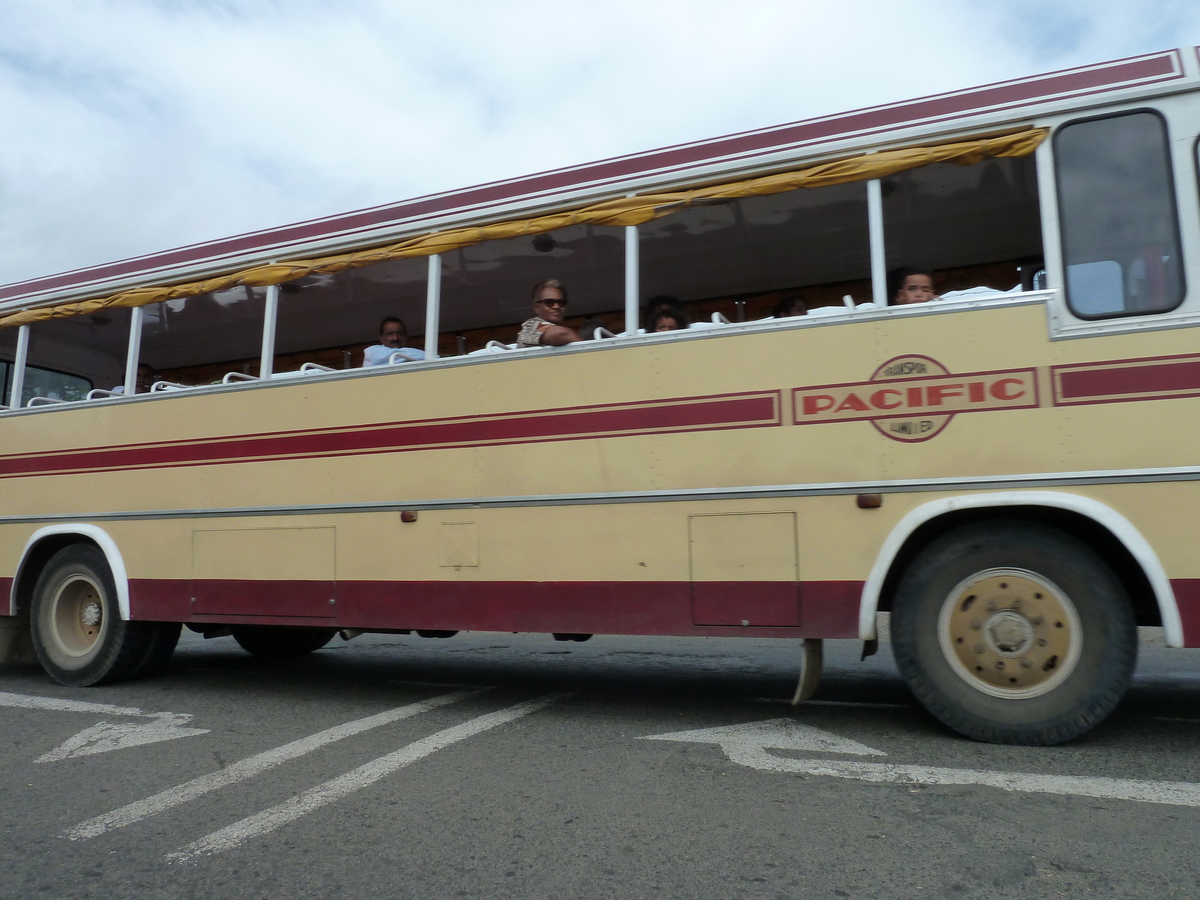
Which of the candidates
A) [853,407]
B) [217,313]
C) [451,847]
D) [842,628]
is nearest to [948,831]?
[842,628]

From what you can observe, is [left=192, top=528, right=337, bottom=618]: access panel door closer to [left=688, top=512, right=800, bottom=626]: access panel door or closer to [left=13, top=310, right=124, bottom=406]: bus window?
[left=13, top=310, right=124, bottom=406]: bus window

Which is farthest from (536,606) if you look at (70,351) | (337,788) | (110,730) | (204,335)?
(70,351)

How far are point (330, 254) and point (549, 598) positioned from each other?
2845 mm

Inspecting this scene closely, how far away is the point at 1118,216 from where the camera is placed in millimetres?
4199

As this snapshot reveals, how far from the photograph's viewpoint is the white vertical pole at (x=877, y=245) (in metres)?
4.57

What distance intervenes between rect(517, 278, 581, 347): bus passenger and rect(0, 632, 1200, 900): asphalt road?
2200 millimetres

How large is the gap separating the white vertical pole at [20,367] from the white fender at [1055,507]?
6910 mm

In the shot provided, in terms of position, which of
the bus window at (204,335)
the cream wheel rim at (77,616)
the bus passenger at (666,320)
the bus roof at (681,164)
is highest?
the bus roof at (681,164)

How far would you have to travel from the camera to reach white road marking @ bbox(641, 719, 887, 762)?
14.0ft

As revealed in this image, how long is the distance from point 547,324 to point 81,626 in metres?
4.53

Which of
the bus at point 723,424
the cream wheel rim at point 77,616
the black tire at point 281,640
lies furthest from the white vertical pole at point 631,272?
the cream wheel rim at point 77,616

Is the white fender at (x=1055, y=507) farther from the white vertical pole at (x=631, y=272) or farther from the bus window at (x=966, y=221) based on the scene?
the white vertical pole at (x=631, y=272)

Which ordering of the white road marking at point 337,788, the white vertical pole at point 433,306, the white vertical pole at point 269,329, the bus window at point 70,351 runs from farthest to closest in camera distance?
1. the bus window at point 70,351
2. the white vertical pole at point 269,329
3. the white vertical pole at point 433,306
4. the white road marking at point 337,788

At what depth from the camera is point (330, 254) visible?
6.06 m
